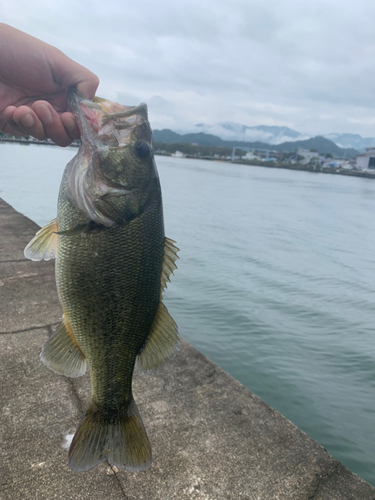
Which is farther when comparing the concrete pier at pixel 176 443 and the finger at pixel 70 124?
the concrete pier at pixel 176 443

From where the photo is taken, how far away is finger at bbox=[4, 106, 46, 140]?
214cm

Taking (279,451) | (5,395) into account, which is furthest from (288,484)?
(5,395)

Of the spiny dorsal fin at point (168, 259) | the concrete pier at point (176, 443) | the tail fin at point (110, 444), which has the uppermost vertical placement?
the spiny dorsal fin at point (168, 259)

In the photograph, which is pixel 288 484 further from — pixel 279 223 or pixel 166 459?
pixel 279 223

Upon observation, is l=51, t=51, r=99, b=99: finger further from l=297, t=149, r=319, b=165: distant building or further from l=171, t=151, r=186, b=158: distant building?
l=297, t=149, r=319, b=165: distant building

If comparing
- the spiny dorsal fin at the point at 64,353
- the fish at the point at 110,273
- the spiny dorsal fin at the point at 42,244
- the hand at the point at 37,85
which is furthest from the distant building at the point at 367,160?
the spiny dorsal fin at the point at 64,353

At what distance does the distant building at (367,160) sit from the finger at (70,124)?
156 meters

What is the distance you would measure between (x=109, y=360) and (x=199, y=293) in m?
7.61

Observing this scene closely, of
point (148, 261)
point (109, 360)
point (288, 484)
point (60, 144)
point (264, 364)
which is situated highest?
point (60, 144)

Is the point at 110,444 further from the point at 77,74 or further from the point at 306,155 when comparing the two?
the point at 306,155

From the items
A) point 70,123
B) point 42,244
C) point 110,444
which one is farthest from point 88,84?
point 110,444

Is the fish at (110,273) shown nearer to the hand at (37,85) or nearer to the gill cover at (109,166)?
the gill cover at (109,166)

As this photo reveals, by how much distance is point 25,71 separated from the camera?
8.11 feet

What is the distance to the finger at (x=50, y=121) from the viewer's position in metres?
2.12
